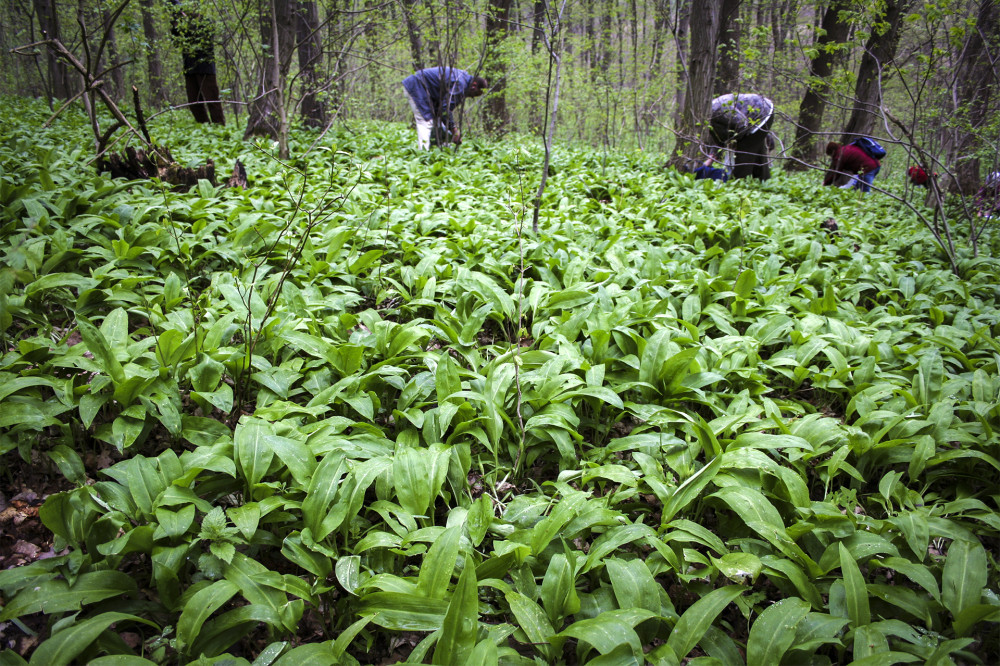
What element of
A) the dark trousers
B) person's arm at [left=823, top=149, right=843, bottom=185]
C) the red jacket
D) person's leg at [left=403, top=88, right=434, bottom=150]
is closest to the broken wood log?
the dark trousers

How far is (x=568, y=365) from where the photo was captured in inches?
96.2

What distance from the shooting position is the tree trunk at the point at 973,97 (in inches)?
199

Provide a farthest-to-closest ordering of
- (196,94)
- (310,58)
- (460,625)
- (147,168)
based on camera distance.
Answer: (196,94) → (310,58) → (147,168) → (460,625)

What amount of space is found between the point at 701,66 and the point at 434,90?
3896 millimetres

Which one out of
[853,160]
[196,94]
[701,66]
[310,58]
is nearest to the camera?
[701,66]

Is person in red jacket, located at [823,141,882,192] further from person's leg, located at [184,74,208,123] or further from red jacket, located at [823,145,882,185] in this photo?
person's leg, located at [184,74,208,123]

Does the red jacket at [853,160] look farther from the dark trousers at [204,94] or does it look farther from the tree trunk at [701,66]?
the dark trousers at [204,94]

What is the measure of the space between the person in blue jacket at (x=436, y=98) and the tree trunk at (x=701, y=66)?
3350 millimetres

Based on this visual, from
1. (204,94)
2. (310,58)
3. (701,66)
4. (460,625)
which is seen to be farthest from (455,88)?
(460,625)

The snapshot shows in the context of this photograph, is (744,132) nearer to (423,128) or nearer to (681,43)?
(423,128)

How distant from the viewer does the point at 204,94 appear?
8.23m

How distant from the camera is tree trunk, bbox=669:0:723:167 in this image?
690 cm

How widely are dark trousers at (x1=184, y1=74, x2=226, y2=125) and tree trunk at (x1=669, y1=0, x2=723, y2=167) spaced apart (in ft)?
24.2

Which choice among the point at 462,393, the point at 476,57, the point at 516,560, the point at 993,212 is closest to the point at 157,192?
the point at 462,393
